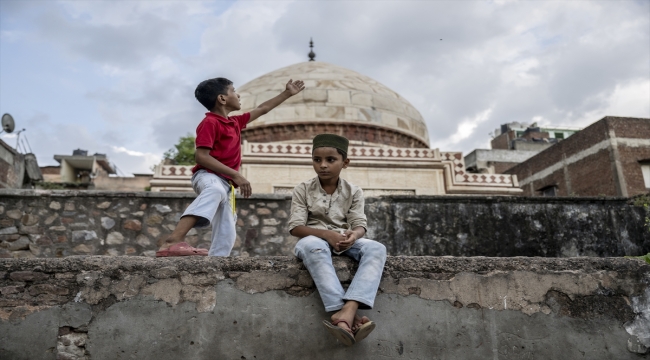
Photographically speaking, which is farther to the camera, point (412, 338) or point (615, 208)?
point (615, 208)

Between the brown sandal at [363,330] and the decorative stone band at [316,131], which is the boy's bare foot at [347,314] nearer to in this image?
the brown sandal at [363,330]

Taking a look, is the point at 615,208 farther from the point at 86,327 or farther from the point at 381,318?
the point at 86,327

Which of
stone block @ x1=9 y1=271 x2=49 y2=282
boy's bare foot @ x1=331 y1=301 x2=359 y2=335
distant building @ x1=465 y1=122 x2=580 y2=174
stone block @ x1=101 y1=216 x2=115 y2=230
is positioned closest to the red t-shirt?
stone block @ x1=9 y1=271 x2=49 y2=282

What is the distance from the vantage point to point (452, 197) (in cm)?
559

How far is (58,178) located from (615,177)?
24.8 meters

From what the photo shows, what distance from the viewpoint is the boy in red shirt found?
9.27 ft

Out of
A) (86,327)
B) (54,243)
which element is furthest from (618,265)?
(54,243)

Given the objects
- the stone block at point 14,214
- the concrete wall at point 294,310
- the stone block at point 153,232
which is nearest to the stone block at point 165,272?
the concrete wall at point 294,310

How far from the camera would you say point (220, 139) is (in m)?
3.09

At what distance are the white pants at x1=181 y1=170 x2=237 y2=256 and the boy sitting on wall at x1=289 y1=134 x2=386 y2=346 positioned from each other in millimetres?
520

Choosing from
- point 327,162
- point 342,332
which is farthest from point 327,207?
point 342,332

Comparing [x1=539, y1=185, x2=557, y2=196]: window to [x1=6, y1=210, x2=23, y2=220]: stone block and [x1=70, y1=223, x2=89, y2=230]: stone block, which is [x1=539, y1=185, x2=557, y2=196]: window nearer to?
[x1=70, y1=223, x2=89, y2=230]: stone block

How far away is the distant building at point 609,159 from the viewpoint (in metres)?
14.6

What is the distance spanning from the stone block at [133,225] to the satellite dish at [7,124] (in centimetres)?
882
